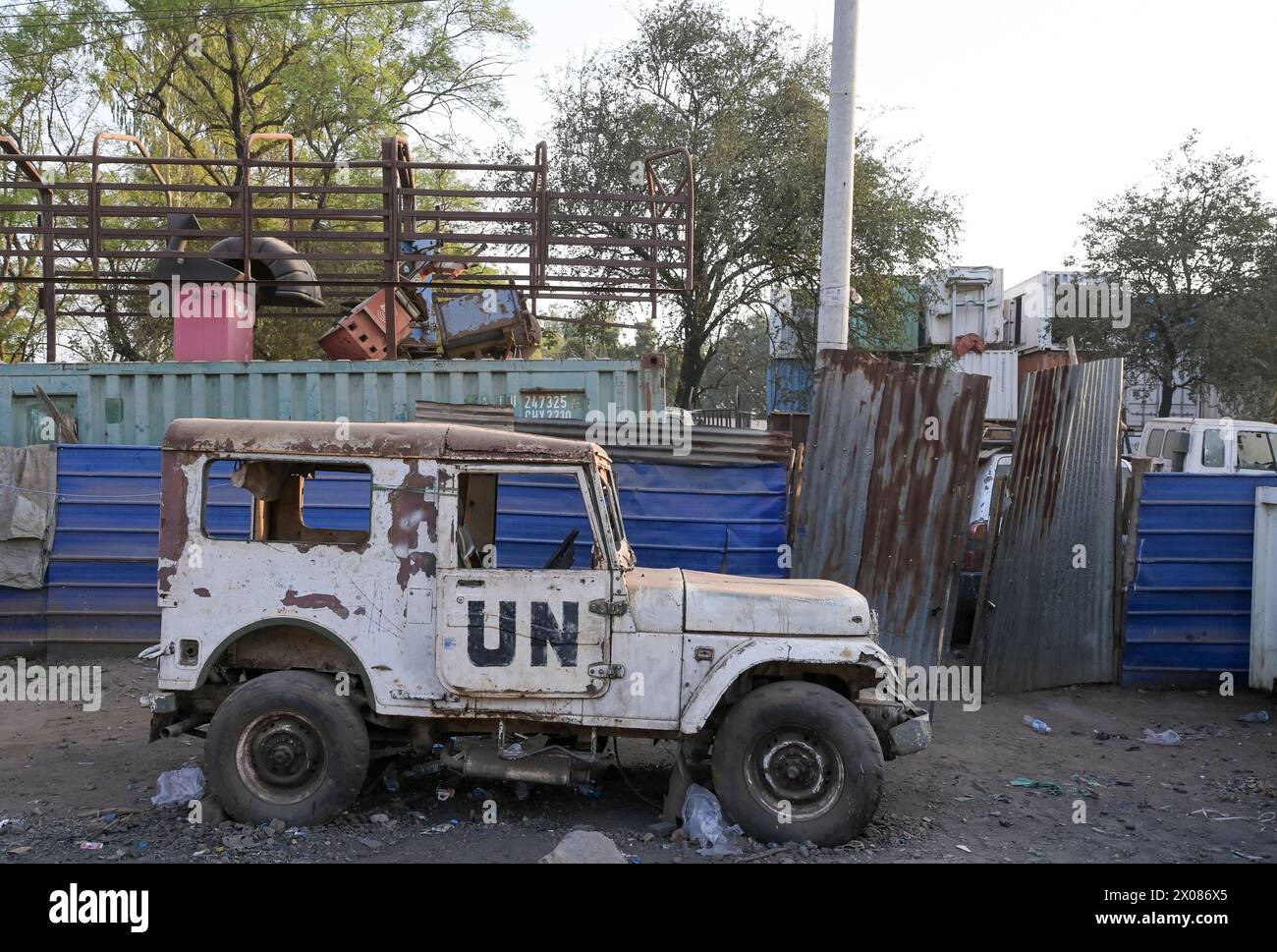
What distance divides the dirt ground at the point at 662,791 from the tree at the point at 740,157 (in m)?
10.9

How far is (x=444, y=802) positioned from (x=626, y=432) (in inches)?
148

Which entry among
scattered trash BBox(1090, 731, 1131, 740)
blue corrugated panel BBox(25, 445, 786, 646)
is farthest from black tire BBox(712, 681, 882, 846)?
scattered trash BBox(1090, 731, 1131, 740)

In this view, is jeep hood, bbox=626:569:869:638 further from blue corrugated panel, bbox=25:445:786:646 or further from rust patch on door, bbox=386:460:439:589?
blue corrugated panel, bbox=25:445:786:646

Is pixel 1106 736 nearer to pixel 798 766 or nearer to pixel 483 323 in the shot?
pixel 798 766

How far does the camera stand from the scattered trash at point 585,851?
4.35 m

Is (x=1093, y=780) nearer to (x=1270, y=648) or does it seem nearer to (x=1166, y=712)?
(x=1166, y=712)

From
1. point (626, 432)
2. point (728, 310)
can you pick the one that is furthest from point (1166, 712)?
point (728, 310)

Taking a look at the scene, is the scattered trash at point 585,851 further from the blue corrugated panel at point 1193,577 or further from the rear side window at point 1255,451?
the rear side window at point 1255,451

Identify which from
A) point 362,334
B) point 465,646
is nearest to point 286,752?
point 465,646

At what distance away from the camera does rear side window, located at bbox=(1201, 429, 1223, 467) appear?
42.7ft

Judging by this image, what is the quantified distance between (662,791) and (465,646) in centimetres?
163

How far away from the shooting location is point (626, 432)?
8320 mm

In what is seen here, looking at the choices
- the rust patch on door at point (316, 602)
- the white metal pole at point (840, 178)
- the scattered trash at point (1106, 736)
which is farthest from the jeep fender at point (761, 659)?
the white metal pole at point (840, 178)

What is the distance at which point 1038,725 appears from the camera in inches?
283
